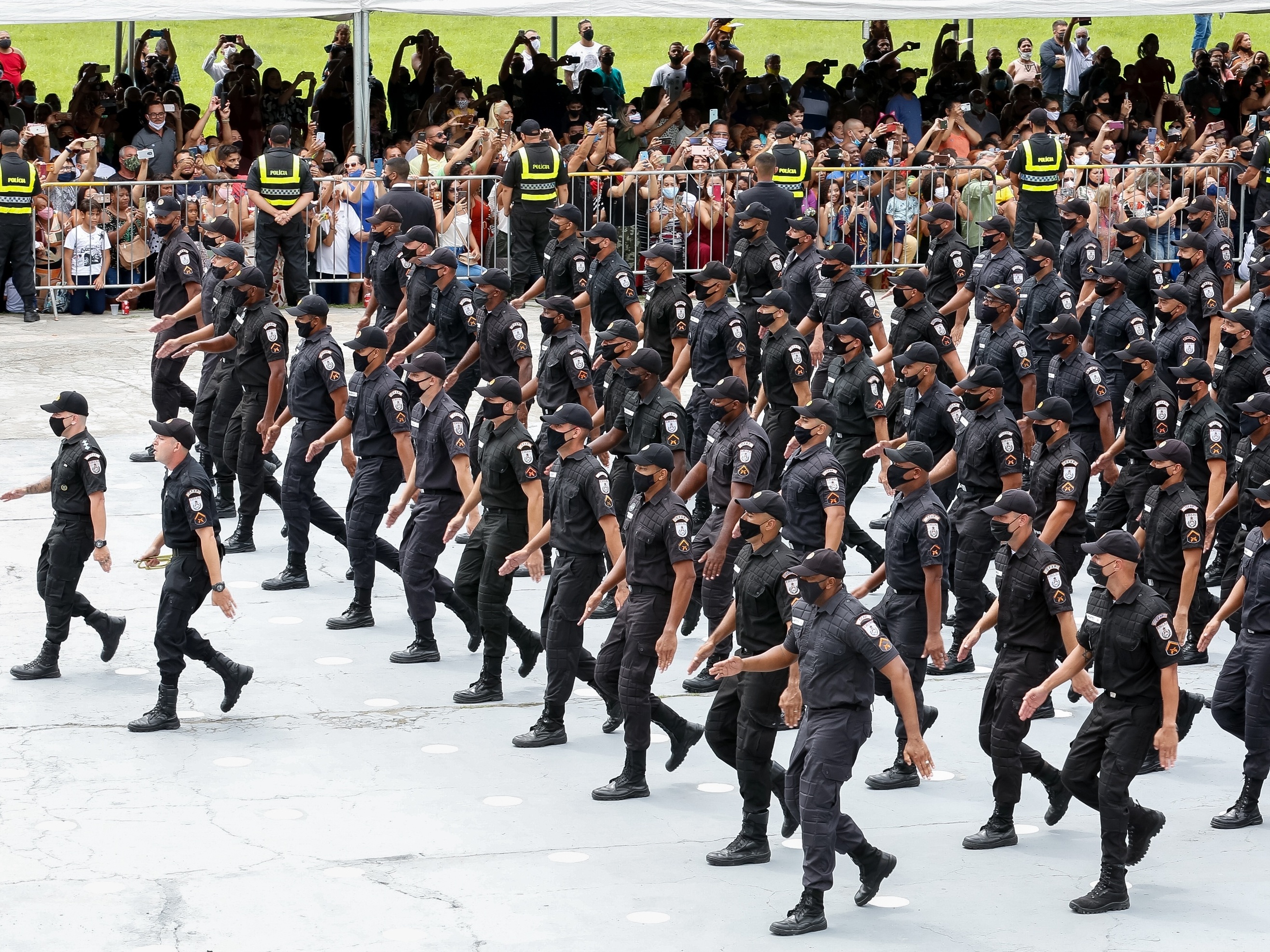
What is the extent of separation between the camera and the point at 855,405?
12.5 meters

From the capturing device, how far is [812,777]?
8156 millimetres

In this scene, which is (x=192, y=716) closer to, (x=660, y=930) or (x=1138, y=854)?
(x=660, y=930)

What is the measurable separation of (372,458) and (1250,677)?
5737mm

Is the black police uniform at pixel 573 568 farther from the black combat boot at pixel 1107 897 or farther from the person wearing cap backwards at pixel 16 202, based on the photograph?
the person wearing cap backwards at pixel 16 202

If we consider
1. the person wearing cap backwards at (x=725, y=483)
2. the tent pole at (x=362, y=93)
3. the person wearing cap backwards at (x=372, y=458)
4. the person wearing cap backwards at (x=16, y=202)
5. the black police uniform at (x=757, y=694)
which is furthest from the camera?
the tent pole at (x=362, y=93)

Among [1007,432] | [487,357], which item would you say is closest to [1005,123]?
[487,357]

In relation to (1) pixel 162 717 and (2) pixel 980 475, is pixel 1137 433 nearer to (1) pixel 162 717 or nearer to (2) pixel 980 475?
(2) pixel 980 475

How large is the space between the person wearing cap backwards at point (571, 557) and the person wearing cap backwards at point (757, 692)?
54.6 inches

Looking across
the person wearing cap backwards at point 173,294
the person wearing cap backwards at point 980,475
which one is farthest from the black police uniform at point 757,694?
the person wearing cap backwards at point 173,294

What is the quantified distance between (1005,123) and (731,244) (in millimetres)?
5647

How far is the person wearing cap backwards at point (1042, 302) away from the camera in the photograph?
1497 centimetres

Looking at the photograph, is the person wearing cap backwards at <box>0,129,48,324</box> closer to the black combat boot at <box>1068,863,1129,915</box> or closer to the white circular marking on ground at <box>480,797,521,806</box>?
the white circular marking on ground at <box>480,797,521,806</box>

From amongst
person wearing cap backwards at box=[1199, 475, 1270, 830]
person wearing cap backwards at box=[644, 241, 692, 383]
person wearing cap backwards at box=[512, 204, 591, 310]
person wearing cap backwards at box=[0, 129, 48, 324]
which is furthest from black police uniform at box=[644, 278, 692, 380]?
person wearing cap backwards at box=[0, 129, 48, 324]

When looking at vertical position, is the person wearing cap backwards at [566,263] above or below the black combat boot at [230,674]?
above
